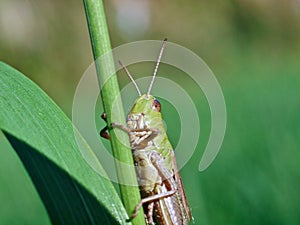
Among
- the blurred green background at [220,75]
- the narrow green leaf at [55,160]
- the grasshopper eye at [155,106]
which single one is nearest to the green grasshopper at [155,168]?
the grasshopper eye at [155,106]

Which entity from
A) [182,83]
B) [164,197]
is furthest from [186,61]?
[164,197]

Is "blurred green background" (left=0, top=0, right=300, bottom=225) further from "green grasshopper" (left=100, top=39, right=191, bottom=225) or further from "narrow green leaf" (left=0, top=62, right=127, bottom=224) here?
"narrow green leaf" (left=0, top=62, right=127, bottom=224)

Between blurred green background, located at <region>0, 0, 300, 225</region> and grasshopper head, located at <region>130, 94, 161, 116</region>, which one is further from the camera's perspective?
blurred green background, located at <region>0, 0, 300, 225</region>

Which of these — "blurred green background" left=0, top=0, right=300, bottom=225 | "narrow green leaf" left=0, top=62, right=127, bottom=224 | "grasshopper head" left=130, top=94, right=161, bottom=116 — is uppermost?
"blurred green background" left=0, top=0, right=300, bottom=225

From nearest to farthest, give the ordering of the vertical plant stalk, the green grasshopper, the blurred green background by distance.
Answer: the vertical plant stalk < the green grasshopper < the blurred green background

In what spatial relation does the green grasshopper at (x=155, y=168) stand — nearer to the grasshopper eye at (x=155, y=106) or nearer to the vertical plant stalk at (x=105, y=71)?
the grasshopper eye at (x=155, y=106)

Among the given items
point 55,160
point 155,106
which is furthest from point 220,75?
point 55,160

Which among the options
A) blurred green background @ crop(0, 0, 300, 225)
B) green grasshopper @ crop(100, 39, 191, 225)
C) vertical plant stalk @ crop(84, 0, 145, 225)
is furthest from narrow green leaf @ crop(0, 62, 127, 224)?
blurred green background @ crop(0, 0, 300, 225)

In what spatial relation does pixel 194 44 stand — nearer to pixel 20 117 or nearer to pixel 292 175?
pixel 292 175

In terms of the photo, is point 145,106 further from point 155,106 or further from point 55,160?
point 55,160
